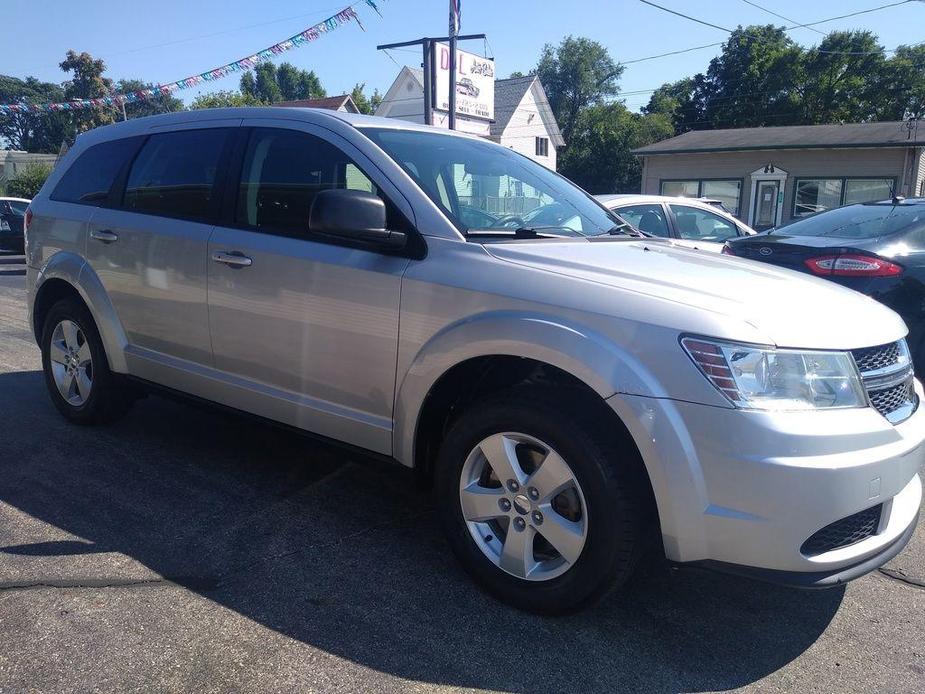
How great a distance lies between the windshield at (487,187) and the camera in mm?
3375

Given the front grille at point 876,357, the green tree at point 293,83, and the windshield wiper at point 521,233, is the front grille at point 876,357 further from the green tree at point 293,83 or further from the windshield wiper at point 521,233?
the green tree at point 293,83

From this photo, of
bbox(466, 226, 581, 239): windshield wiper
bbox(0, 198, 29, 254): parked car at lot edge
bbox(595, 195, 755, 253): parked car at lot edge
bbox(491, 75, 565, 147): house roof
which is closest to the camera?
bbox(466, 226, 581, 239): windshield wiper

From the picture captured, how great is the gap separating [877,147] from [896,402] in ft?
84.4

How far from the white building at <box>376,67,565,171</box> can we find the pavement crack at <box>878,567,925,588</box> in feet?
120

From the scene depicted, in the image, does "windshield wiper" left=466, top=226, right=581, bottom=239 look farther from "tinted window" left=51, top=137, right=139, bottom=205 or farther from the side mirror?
"tinted window" left=51, top=137, right=139, bottom=205

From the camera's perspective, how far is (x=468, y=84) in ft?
73.5

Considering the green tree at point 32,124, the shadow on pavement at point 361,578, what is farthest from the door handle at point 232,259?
the green tree at point 32,124

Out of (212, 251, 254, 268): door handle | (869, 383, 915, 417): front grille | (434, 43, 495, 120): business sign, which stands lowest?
(869, 383, 915, 417): front grille

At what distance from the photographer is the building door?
27.2 metres

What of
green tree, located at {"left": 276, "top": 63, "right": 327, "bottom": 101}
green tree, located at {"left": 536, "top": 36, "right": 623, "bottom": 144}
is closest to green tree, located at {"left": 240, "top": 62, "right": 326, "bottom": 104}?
green tree, located at {"left": 276, "top": 63, "right": 327, "bottom": 101}

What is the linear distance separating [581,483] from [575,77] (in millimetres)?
82274

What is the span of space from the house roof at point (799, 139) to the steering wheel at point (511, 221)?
24.9m

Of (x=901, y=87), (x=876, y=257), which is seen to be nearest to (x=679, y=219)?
(x=876, y=257)

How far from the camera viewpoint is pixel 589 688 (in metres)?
2.45
